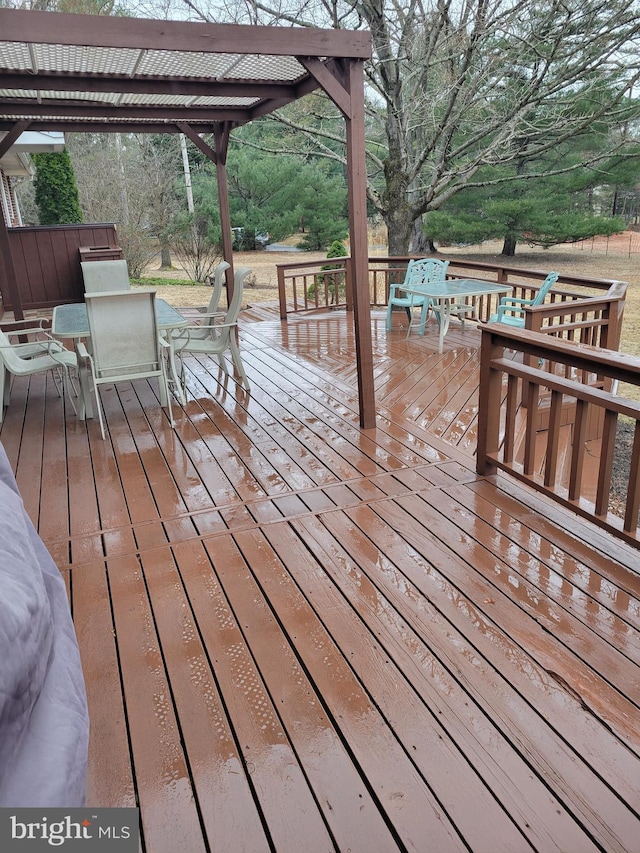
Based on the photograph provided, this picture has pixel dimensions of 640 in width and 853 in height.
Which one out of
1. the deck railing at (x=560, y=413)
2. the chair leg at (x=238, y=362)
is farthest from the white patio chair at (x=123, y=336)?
the deck railing at (x=560, y=413)

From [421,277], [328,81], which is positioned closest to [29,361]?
[328,81]

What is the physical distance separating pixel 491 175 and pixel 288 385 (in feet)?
36.4

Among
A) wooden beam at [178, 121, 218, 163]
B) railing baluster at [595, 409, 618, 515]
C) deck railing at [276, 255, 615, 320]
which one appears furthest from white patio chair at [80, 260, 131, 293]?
railing baluster at [595, 409, 618, 515]

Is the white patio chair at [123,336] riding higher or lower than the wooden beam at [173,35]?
lower

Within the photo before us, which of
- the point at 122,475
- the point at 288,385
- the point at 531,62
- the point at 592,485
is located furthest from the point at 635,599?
the point at 531,62

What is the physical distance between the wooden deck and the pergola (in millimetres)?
1280

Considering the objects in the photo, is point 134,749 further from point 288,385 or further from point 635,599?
point 288,385

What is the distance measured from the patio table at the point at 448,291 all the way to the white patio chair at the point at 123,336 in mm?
3018

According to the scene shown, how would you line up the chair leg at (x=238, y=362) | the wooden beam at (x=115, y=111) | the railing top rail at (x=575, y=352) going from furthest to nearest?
the wooden beam at (x=115, y=111) → the chair leg at (x=238, y=362) → the railing top rail at (x=575, y=352)

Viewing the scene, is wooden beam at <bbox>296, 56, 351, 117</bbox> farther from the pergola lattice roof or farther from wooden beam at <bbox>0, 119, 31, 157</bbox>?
wooden beam at <bbox>0, 119, 31, 157</bbox>

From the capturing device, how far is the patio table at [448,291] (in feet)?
20.7

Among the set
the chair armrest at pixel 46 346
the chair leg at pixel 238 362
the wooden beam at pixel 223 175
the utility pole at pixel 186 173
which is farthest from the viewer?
the utility pole at pixel 186 173

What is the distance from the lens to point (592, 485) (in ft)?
13.6

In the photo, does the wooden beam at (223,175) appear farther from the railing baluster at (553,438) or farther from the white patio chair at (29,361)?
the railing baluster at (553,438)
